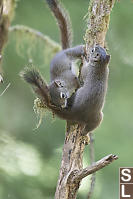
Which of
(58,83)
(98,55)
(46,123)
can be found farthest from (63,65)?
(46,123)

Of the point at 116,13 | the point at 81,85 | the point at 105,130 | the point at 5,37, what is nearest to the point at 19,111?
the point at 105,130

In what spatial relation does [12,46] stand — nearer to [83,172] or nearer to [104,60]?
[104,60]

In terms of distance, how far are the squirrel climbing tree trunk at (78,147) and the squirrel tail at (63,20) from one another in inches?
21.1

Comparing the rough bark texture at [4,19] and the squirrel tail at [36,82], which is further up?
the rough bark texture at [4,19]

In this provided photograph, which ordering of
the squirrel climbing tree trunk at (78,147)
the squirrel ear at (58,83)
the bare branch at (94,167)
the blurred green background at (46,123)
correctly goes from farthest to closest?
1. the blurred green background at (46,123)
2. the squirrel ear at (58,83)
3. the squirrel climbing tree trunk at (78,147)
4. the bare branch at (94,167)

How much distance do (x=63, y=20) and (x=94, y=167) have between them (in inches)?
59.8

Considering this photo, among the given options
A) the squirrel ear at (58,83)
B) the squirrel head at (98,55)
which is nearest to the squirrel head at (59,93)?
the squirrel ear at (58,83)

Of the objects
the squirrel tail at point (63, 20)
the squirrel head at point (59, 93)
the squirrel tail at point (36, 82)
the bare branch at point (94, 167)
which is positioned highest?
the squirrel tail at point (63, 20)

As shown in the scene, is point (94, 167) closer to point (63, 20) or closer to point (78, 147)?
point (78, 147)

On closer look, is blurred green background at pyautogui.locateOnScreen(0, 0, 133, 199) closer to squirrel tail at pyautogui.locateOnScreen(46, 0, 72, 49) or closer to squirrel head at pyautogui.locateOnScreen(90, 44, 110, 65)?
squirrel tail at pyautogui.locateOnScreen(46, 0, 72, 49)

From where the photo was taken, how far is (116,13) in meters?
6.33

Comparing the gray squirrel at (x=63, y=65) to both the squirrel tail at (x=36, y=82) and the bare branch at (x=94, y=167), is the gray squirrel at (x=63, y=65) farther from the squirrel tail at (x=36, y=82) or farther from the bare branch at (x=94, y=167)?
the bare branch at (x=94, y=167)

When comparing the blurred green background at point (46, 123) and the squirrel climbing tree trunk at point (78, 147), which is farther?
the blurred green background at point (46, 123)

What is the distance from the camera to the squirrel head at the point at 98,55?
289 cm
